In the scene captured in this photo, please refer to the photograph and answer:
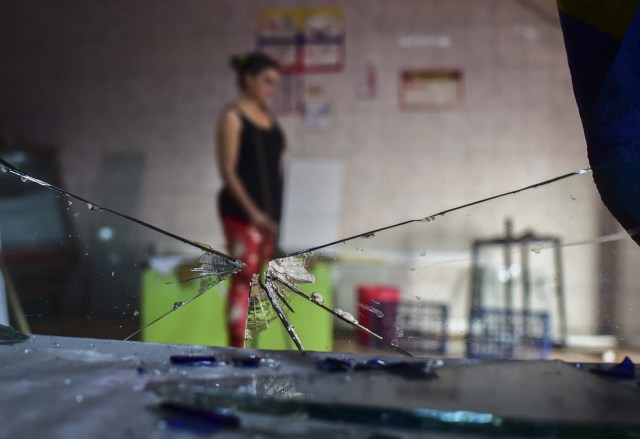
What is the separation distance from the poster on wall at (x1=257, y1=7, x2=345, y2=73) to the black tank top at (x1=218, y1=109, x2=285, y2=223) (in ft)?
1.22

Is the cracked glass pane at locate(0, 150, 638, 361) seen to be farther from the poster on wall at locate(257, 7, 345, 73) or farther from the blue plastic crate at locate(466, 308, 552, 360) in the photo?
the poster on wall at locate(257, 7, 345, 73)

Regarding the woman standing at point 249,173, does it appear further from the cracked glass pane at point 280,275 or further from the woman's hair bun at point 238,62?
the cracked glass pane at point 280,275

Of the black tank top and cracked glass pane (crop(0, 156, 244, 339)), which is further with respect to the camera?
the black tank top

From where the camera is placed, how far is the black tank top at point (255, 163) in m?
1.37

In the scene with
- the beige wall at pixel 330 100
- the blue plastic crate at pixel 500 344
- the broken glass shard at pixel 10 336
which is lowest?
the blue plastic crate at pixel 500 344

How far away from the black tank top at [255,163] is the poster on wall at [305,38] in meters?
0.37

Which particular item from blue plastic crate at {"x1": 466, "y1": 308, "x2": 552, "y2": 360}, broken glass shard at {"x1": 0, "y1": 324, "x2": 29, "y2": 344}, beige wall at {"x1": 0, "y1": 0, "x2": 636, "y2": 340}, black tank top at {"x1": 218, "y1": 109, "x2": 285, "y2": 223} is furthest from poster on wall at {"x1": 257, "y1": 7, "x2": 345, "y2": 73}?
broken glass shard at {"x1": 0, "y1": 324, "x2": 29, "y2": 344}

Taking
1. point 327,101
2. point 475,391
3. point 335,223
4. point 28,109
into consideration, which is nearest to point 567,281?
point 475,391

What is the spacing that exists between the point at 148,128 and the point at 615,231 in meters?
1.65

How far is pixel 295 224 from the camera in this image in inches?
67.4

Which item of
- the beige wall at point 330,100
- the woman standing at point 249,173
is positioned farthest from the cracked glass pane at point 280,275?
the beige wall at point 330,100

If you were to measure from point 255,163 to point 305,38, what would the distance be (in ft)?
1.86

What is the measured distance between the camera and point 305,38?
1744mm

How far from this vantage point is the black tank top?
4.49 ft
